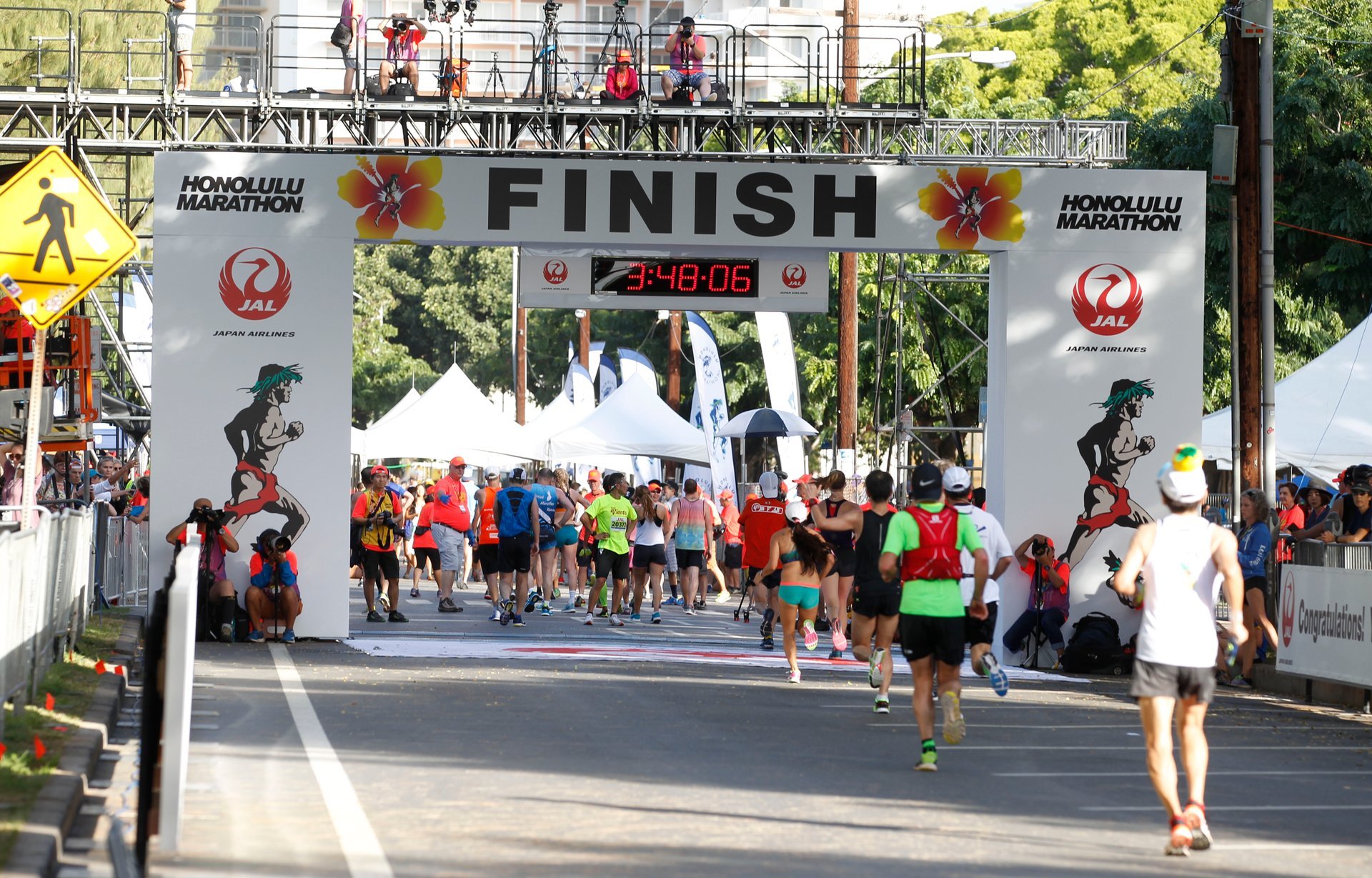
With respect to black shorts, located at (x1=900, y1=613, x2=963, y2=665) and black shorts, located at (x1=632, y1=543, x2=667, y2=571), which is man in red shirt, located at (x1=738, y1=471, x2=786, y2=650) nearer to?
black shorts, located at (x1=632, y1=543, x2=667, y2=571)

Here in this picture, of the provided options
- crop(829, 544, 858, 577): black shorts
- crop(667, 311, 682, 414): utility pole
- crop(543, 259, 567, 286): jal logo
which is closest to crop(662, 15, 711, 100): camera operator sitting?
crop(543, 259, 567, 286): jal logo

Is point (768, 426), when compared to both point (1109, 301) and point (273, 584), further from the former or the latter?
point (273, 584)

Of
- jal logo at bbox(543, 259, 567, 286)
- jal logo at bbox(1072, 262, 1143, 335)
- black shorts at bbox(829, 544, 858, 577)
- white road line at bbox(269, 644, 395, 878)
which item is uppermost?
jal logo at bbox(543, 259, 567, 286)

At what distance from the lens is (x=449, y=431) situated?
1452 inches

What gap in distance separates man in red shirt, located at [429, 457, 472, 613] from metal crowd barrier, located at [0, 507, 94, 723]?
29.8ft

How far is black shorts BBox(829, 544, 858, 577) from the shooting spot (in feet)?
61.2

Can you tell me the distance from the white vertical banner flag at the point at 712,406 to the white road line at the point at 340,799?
678 inches

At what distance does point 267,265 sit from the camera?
1858 centimetres

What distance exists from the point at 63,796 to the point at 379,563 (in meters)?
15.1

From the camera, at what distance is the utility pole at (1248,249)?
18688 millimetres

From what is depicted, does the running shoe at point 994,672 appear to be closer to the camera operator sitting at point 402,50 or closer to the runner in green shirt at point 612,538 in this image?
the runner in green shirt at point 612,538

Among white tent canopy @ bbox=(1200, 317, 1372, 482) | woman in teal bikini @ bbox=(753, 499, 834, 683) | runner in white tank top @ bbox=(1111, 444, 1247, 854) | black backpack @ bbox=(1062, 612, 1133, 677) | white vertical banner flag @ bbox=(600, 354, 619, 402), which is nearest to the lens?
runner in white tank top @ bbox=(1111, 444, 1247, 854)

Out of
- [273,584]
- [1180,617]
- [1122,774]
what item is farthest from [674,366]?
[1180,617]

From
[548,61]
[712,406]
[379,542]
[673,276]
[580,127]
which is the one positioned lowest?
[379,542]
